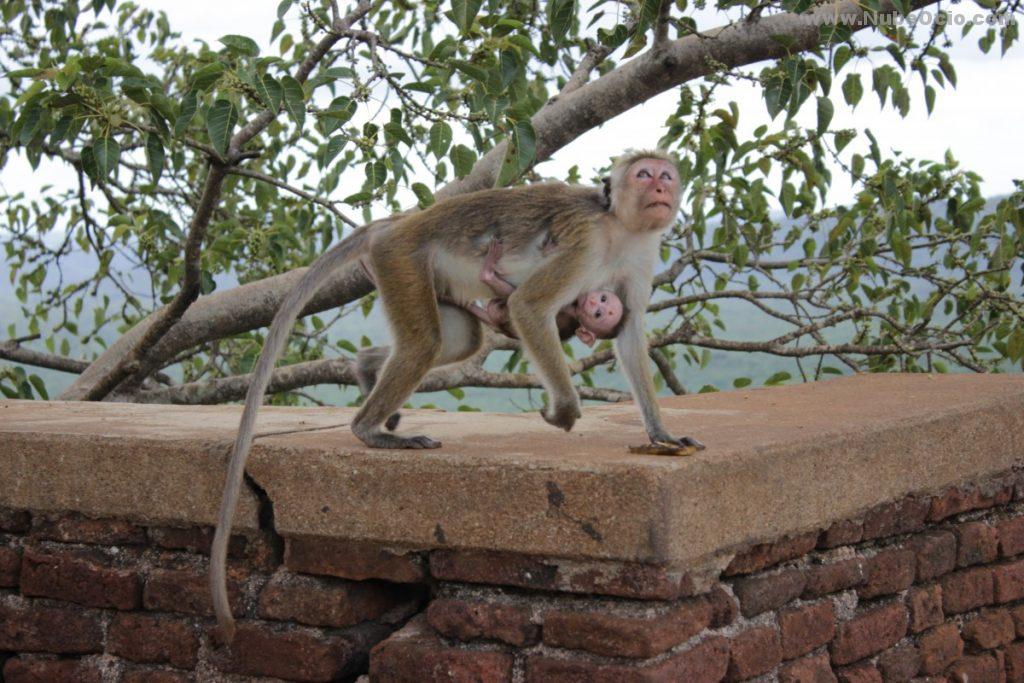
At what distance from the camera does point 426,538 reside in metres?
2.71

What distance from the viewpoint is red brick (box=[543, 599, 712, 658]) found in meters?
2.53

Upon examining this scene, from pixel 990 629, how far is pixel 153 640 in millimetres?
2432

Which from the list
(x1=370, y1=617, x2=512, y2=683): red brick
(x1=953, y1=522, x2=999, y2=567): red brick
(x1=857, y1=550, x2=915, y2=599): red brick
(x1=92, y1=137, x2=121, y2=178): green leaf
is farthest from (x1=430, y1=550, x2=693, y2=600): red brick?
(x1=92, y1=137, x2=121, y2=178): green leaf

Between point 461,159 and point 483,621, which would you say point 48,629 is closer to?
point 483,621

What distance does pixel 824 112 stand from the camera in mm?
4957

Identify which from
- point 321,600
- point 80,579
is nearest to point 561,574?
point 321,600

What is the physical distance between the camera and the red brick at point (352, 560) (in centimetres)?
282

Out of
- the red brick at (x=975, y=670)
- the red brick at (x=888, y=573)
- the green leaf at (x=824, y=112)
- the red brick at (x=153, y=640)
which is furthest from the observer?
the green leaf at (x=824, y=112)

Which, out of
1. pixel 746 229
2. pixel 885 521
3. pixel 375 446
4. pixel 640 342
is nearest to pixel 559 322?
pixel 640 342

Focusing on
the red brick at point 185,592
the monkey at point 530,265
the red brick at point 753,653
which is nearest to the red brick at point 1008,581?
the red brick at point 753,653

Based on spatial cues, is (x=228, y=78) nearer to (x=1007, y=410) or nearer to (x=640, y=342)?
(x=640, y=342)

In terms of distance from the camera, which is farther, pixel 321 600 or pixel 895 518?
pixel 895 518

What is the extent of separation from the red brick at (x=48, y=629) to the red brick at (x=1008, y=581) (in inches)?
103

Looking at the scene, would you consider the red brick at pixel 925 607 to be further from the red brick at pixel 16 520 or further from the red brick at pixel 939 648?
the red brick at pixel 16 520
